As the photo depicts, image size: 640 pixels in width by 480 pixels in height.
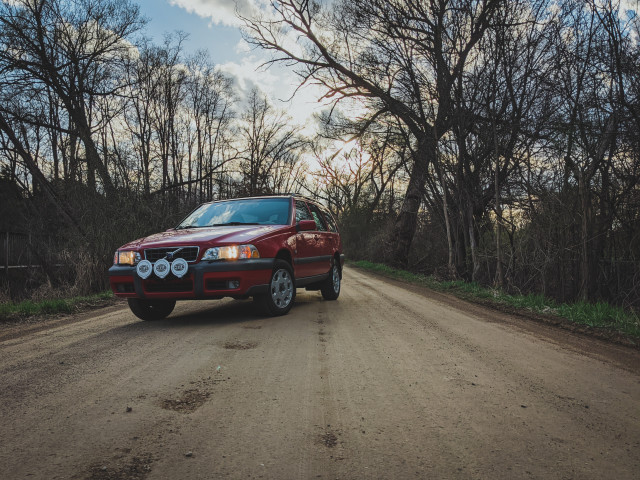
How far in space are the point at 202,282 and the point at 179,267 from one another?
0.34 metres

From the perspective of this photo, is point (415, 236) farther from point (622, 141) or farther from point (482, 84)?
point (622, 141)

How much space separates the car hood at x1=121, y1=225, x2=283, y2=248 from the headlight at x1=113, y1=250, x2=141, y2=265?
0.35 ft

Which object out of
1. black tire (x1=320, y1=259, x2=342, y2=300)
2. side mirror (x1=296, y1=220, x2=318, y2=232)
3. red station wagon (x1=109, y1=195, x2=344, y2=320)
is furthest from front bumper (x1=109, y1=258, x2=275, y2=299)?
black tire (x1=320, y1=259, x2=342, y2=300)

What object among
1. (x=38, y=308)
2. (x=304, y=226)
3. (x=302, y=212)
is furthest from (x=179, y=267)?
(x=38, y=308)

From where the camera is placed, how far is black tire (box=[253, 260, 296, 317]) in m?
6.07

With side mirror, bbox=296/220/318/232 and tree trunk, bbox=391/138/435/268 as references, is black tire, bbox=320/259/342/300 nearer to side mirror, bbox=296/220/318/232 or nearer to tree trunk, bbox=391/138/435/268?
side mirror, bbox=296/220/318/232

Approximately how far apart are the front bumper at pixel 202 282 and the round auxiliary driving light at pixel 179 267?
0.06 metres

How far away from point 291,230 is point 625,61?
6.25m

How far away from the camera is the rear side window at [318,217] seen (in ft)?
27.9

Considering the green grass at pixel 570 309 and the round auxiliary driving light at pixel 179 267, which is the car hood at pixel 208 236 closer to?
the round auxiliary driving light at pixel 179 267

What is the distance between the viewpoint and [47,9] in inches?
608

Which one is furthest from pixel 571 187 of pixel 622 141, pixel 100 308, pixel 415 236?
pixel 415 236

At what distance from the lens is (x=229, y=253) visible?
5.63 metres

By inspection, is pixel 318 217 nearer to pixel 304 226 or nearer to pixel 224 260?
pixel 304 226
